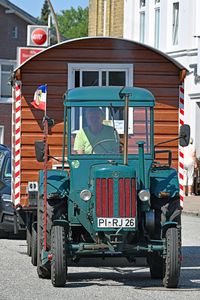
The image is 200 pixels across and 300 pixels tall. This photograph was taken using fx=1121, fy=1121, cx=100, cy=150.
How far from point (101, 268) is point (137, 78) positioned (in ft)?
12.0

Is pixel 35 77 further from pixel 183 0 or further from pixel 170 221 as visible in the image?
pixel 183 0

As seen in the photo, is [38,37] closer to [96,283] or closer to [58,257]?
[96,283]

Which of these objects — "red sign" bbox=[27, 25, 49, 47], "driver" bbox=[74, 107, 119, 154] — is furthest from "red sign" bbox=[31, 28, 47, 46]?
"driver" bbox=[74, 107, 119, 154]

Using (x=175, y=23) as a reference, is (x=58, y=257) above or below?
below

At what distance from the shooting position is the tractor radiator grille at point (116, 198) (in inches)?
501

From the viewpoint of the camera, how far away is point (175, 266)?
12.8 meters

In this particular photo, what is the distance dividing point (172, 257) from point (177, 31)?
26509 mm

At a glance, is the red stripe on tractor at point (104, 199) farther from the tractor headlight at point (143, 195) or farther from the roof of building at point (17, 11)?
the roof of building at point (17, 11)

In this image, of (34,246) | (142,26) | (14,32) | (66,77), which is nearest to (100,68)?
(66,77)

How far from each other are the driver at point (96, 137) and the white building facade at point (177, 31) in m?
21.3

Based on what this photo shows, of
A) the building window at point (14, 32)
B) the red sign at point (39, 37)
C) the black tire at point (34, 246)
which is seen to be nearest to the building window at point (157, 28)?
the red sign at point (39, 37)

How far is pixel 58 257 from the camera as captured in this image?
12.8 meters

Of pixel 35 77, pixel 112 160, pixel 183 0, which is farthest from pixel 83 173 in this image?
pixel 183 0

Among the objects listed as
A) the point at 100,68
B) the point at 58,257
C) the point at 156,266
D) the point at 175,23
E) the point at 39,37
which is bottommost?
the point at 156,266
